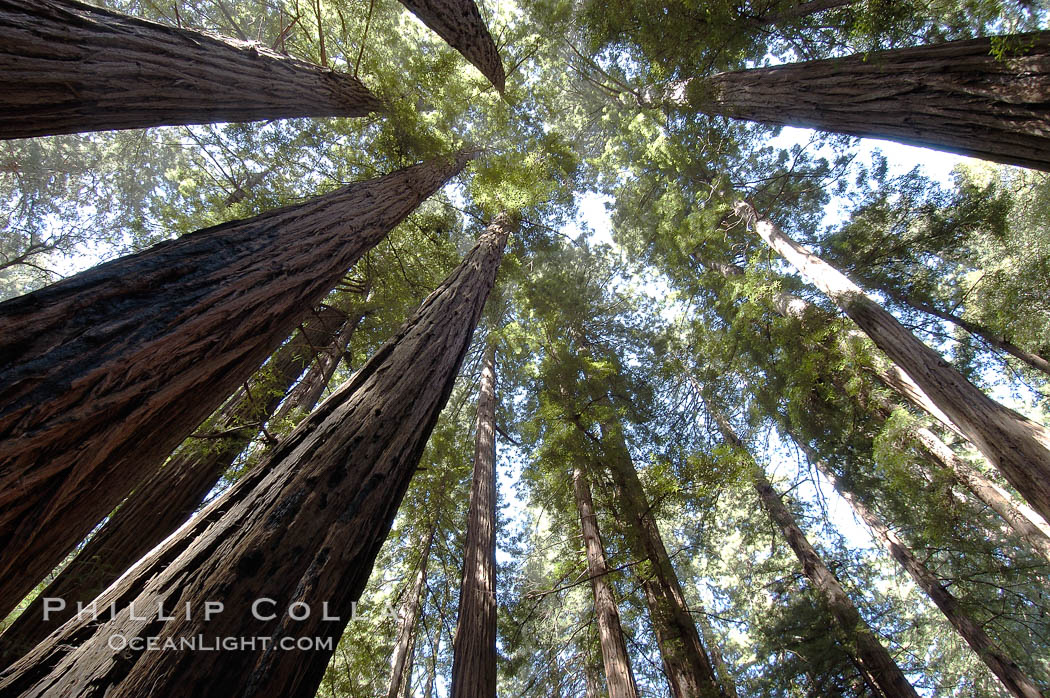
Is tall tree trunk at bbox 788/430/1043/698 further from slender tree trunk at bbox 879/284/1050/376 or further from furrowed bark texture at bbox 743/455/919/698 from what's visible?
slender tree trunk at bbox 879/284/1050/376

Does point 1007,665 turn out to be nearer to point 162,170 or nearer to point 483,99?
point 483,99

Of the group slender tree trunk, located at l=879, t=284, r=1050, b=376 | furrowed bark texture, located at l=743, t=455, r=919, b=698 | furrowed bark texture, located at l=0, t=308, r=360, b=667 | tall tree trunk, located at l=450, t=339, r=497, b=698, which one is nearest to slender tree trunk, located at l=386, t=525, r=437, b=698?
tall tree trunk, located at l=450, t=339, r=497, b=698

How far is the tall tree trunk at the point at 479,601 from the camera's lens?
3.80m

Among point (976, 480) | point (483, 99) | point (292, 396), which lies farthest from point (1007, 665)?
point (483, 99)

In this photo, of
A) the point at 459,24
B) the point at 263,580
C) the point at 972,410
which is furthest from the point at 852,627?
the point at 459,24

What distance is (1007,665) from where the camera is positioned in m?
5.00

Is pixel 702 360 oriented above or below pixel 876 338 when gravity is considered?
above

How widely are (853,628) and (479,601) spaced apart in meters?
4.98

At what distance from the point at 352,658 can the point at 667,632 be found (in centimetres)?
428

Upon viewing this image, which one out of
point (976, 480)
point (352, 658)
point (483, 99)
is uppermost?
point (483, 99)

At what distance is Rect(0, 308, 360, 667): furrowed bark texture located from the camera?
304 centimetres

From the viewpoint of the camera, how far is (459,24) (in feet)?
13.1

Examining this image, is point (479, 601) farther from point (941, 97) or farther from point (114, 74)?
point (941, 97)

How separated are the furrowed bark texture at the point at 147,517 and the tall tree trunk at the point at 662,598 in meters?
3.92
